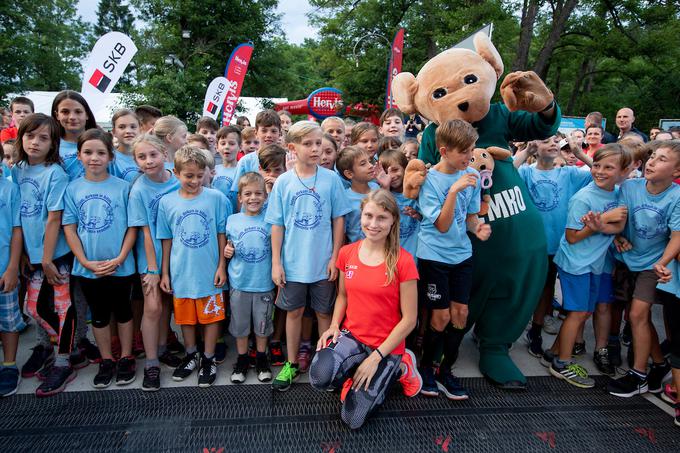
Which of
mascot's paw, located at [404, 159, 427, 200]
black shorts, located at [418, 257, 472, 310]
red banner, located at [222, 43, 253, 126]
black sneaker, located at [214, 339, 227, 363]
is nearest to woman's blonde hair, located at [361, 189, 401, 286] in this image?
mascot's paw, located at [404, 159, 427, 200]

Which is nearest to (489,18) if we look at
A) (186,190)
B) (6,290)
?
(186,190)

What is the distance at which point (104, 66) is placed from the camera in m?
5.36

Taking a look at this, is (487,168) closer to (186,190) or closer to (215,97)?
(186,190)

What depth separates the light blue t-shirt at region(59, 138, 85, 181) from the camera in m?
3.09

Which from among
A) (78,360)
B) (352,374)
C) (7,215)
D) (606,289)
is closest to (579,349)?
(606,289)

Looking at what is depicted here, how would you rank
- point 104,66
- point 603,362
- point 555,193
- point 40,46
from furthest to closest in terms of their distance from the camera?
point 40,46 < point 104,66 < point 555,193 < point 603,362

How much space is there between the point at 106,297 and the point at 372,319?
1854mm

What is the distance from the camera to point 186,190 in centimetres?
301

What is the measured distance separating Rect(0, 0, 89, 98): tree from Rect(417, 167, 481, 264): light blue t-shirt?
24051 millimetres

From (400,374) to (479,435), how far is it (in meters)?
0.59

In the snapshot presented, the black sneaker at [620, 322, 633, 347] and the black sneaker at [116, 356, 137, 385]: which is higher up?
the black sneaker at [620, 322, 633, 347]

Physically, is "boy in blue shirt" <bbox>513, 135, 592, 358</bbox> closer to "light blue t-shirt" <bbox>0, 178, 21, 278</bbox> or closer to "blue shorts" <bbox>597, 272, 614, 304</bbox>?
"blue shorts" <bbox>597, 272, 614, 304</bbox>

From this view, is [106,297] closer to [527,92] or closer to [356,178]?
[356,178]

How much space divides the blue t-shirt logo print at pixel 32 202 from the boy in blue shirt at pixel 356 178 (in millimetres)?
2088
